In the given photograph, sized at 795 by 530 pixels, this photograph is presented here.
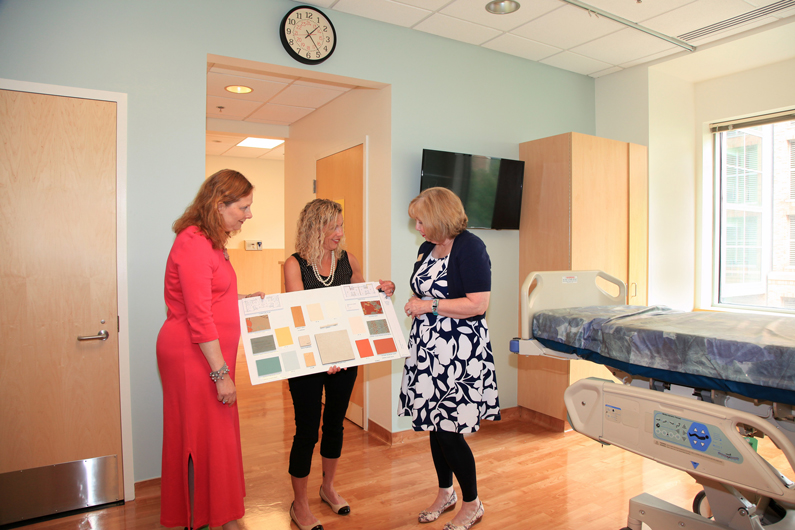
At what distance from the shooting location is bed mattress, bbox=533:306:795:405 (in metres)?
1.45

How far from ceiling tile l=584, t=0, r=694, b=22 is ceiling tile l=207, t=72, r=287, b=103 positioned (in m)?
2.42

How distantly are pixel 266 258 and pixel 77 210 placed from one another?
5.79m

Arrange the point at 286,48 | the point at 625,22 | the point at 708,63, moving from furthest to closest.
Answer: the point at 708,63
the point at 625,22
the point at 286,48

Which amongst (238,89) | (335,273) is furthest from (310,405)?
Answer: (238,89)

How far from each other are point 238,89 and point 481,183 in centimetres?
222

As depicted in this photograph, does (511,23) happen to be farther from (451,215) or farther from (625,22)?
(451,215)

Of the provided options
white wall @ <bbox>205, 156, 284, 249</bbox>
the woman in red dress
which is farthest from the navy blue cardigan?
white wall @ <bbox>205, 156, 284, 249</bbox>

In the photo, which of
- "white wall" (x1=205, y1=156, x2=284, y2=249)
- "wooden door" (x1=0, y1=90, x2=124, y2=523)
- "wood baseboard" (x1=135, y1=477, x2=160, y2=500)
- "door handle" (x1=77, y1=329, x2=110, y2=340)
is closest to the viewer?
"wooden door" (x1=0, y1=90, x2=124, y2=523)

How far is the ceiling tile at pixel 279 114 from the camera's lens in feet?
15.6

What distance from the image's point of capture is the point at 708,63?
13.7 feet

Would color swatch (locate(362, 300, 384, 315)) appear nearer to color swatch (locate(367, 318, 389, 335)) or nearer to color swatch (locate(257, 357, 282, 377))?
color swatch (locate(367, 318, 389, 335))

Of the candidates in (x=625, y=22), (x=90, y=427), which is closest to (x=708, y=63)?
(x=625, y=22)

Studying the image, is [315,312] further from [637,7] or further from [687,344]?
[637,7]

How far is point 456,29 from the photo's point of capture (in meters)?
3.61
